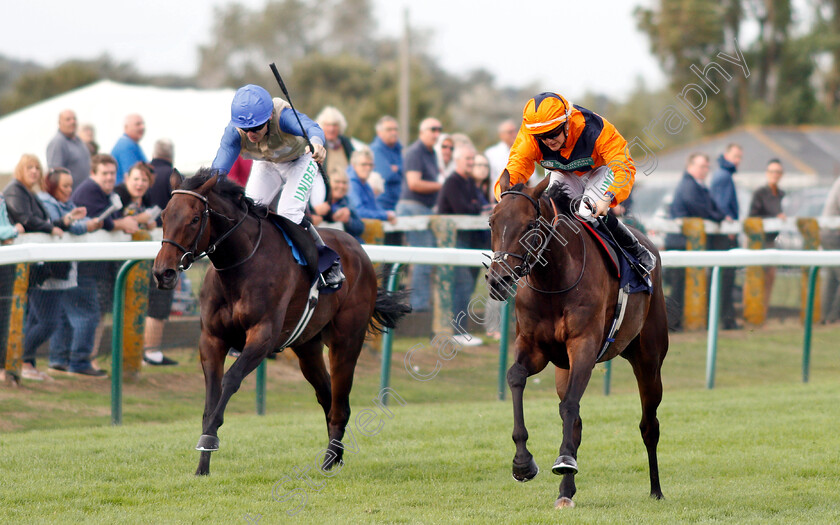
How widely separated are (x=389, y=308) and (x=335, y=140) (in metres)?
3.60

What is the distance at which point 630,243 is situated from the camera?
5.60 m

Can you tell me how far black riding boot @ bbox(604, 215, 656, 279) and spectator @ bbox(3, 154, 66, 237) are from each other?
424 centimetres

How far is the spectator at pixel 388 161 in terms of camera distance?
35.0ft

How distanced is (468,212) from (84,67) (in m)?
41.9

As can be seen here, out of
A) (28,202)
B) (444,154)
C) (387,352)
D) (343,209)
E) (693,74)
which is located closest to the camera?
(28,202)

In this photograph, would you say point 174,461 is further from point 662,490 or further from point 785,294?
point 785,294

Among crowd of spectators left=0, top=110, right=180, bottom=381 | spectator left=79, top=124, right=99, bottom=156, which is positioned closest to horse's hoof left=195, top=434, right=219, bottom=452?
crowd of spectators left=0, top=110, right=180, bottom=381

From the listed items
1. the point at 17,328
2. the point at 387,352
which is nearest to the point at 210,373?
the point at 17,328

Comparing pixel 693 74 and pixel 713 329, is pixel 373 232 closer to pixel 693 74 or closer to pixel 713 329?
pixel 713 329

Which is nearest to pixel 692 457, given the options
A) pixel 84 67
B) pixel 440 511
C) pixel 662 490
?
pixel 662 490

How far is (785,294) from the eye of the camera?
1023 cm

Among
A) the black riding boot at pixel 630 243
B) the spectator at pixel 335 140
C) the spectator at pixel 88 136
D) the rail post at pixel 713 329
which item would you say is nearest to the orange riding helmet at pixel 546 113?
the black riding boot at pixel 630 243

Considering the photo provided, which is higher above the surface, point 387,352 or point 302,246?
point 302,246

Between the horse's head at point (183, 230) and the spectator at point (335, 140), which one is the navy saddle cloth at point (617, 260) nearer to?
the horse's head at point (183, 230)
